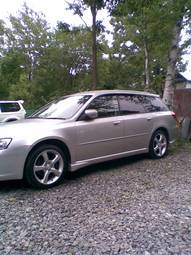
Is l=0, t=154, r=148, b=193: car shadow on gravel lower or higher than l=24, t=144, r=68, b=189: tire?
lower

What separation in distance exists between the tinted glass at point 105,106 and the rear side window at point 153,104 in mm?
959

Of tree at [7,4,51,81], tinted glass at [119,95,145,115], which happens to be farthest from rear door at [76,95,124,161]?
tree at [7,4,51,81]

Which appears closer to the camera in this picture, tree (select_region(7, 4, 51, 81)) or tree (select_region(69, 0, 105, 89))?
tree (select_region(69, 0, 105, 89))

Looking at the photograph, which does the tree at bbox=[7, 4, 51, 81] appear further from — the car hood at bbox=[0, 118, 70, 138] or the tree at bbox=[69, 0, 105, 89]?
the car hood at bbox=[0, 118, 70, 138]

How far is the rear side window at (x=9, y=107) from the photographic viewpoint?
45.3 ft

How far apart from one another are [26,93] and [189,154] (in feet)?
74.7

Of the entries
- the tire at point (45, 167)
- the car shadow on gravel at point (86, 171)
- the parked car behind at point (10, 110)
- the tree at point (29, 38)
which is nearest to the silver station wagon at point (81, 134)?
the tire at point (45, 167)

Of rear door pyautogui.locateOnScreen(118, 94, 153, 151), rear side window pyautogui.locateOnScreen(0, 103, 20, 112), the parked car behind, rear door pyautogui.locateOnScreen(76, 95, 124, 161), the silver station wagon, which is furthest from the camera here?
rear side window pyautogui.locateOnScreen(0, 103, 20, 112)

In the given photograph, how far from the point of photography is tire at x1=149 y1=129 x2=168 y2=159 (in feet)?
21.0

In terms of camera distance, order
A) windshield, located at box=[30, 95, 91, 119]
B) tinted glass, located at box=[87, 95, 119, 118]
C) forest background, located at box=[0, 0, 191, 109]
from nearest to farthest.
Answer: windshield, located at box=[30, 95, 91, 119] < tinted glass, located at box=[87, 95, 119, 118] < forest background, located at box=[0, 0, 191, 109]

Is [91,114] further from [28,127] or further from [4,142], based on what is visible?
[4,142]

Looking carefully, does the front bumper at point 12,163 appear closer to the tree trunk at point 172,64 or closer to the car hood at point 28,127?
the car hood at point 28,127

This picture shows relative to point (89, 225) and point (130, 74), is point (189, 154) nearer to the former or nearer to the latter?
point (89, 225)

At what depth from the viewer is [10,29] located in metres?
28.8
